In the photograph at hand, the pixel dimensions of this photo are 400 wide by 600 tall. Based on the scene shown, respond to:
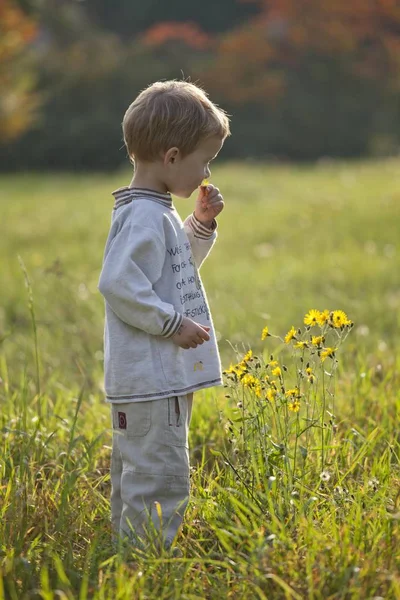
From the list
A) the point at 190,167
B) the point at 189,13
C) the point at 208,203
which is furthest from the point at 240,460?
the point at 189,13

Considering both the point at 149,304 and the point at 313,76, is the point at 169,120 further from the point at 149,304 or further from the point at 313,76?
the point at 313,76

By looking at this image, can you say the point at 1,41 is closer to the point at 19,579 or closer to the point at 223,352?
the point at 223,352

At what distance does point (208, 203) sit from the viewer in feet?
8.95

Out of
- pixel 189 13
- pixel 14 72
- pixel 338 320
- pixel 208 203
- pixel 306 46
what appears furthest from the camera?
pixel 189 13

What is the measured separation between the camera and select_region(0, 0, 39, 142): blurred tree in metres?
20.1

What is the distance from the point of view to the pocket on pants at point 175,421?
2.47 m

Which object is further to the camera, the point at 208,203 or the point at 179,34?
the point at 179,34

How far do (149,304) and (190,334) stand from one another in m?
0.15

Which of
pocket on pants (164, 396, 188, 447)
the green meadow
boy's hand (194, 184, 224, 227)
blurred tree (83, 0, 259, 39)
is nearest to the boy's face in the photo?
boy's hand (194, 184, 224, 227)

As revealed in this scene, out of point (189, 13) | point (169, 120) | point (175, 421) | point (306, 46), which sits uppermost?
point (189, 13)

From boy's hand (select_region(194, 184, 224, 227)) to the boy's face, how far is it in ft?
0.46

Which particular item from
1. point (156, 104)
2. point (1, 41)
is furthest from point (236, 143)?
point (156, 104)

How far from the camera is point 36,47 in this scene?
28484mm

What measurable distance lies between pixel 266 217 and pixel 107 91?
15804mm
